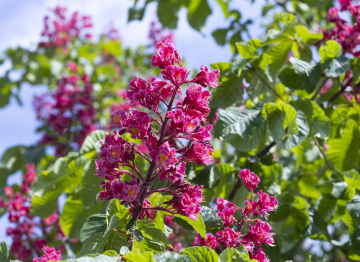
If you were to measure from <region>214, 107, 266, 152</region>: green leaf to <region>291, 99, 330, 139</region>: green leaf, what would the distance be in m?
0.24

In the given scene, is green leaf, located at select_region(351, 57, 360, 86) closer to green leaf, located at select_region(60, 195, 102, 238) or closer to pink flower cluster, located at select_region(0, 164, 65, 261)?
green leaf, located at select_region(60, 195, 102, 238)

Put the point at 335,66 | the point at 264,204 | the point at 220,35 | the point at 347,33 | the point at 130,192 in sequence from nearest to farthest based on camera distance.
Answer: the point at 130,192, the point at 264,204, the point at 335,66, the point at 347,33, the point at 220,35

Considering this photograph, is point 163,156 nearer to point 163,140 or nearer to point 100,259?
point 163,140

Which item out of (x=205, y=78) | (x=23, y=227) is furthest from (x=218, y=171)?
(x=23, y=227)

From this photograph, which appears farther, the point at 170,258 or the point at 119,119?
the point at 119,119

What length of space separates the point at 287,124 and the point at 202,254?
0.92 meters

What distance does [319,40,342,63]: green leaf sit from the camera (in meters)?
2.19

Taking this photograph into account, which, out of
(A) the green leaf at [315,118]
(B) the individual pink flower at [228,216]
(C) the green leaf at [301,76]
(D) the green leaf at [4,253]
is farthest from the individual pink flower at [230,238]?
(C) the green leaf at [301,76]

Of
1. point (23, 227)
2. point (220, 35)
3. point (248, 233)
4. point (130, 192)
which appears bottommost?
point (23, 227)

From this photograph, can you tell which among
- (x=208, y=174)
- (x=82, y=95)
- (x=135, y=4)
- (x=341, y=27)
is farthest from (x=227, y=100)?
(x=82, y=95)

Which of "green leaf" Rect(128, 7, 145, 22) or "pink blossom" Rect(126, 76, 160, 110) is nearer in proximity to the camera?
"pink blossom" Rect(126, 76, 160, 110)

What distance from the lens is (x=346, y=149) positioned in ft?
8.33

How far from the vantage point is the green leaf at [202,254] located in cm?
126

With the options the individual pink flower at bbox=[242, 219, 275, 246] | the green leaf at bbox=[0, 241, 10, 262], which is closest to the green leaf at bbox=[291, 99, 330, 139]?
the individual pink flower at bbox=[242, 219, 275, 246]
